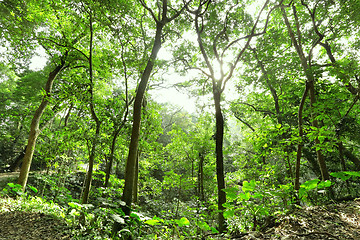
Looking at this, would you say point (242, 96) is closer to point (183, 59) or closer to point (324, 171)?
point (183, 59)

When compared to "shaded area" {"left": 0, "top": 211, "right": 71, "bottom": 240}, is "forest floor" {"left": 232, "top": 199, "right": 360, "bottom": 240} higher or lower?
higher

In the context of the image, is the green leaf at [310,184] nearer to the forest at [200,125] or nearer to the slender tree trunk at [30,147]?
the forest at [200,125]

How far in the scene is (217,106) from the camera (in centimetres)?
589

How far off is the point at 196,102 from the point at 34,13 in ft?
24.9

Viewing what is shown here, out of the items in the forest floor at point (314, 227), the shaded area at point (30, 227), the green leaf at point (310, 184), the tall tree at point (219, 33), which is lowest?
the shaded area at point (30, 227)

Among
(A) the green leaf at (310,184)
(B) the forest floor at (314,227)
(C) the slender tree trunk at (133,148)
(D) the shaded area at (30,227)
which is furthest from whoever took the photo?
(C) the slender tree trunk at (133,148)

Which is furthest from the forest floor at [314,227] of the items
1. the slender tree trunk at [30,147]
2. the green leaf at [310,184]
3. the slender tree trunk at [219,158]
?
the slender tree trunk at [30,147]

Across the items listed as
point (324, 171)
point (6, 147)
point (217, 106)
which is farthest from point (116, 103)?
point (6, 147)

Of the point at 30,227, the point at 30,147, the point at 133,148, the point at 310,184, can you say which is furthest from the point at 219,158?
the point at 30,147

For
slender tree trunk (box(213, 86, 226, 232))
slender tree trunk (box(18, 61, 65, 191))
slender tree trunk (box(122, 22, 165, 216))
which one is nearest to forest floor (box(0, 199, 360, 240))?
slender tree trunk (box(122, 22, 165, 216))

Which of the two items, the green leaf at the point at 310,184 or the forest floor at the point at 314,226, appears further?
the forest floor at the point at 314,226

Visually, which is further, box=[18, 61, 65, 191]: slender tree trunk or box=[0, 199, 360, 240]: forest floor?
box=[18, 61, 65, 191]: slender tree trunk

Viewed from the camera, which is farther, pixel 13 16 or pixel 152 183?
pixel 152 183

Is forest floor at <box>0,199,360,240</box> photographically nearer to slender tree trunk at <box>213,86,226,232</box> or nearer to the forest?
the forest
